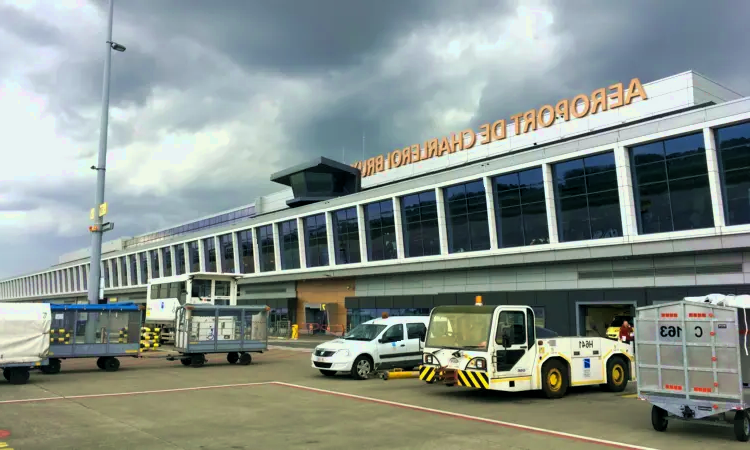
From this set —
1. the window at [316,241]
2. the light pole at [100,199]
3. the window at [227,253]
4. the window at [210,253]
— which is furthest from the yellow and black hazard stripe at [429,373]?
the window at [210,253]

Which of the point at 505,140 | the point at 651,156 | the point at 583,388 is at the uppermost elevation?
the point at 505,140

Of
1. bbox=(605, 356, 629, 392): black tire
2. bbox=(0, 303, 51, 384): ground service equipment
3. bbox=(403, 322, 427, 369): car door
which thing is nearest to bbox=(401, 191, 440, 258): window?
bbox=(403, 322, 427, 369): car door

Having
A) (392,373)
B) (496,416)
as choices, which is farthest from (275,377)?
(496,416)

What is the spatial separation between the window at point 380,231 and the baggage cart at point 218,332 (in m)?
21.7

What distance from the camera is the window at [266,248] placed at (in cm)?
5644

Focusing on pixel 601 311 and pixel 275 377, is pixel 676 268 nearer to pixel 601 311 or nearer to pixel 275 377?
pixel 601 311

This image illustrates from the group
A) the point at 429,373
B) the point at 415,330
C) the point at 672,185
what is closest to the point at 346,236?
the point at 672,185

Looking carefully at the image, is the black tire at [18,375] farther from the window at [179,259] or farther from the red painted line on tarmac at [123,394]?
the window at [179,259]

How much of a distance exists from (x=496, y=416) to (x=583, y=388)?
5.39 metres

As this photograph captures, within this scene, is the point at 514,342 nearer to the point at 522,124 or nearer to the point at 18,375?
the point at 18,375

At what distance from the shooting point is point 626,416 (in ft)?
36.5

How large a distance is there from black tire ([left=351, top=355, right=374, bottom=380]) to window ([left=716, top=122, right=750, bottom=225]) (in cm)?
1936

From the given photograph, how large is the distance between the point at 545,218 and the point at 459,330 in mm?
22013

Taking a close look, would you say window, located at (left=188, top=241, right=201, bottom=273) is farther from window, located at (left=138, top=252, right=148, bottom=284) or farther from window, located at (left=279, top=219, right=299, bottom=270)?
window, located at (left=279, top=219, right=299, bottom=270)
